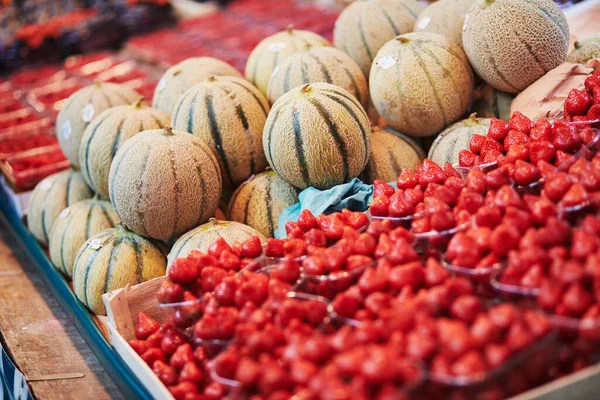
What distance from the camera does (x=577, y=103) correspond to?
228 centimetres

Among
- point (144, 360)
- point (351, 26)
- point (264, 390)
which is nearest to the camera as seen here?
point (264, 390)

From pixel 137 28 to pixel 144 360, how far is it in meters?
5.40

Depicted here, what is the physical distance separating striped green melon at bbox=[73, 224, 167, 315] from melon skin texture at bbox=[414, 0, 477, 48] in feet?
5.00

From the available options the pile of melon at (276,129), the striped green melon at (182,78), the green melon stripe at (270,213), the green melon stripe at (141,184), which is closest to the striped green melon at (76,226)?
the pile of melon at (276,129)

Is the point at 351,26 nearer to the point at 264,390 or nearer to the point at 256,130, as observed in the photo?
the point at 256,130

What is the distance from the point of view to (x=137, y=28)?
6621 millimetres

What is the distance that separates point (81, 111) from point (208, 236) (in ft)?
3.59

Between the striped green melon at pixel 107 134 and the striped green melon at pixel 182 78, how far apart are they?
0.19 m

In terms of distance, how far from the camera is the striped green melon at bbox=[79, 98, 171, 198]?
2652 mm

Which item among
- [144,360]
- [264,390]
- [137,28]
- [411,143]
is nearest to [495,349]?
[264,390]

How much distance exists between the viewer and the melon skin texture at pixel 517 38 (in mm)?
2490

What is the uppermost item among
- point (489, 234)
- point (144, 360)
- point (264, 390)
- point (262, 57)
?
point (262, 57)

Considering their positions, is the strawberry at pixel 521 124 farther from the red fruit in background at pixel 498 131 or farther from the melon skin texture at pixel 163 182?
the melon skin texture at pixel 163 182

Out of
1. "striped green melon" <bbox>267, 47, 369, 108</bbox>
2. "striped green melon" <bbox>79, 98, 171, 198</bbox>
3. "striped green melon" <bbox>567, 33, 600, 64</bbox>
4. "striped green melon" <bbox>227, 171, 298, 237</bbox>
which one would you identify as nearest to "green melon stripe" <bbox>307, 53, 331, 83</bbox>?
"striped green melon" <bbox>267, 47, 369, 108</bbox>
